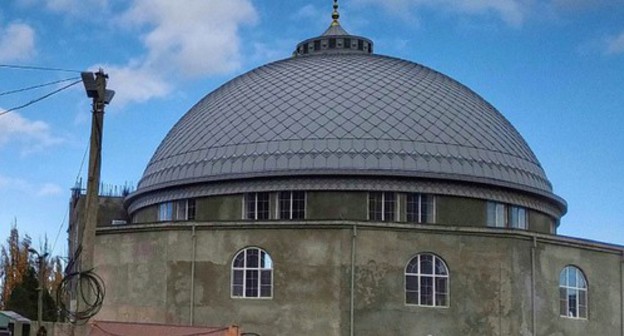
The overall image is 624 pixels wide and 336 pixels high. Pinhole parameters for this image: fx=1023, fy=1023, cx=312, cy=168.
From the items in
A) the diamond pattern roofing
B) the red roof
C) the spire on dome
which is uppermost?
the spire on dome

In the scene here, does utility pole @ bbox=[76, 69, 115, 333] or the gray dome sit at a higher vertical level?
the gray dome

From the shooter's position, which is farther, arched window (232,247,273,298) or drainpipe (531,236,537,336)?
drainpipe (531,236,537,336)

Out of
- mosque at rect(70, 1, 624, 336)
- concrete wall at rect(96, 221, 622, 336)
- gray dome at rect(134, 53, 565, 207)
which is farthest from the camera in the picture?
gray dome at rect(134, 53, 565, 207)

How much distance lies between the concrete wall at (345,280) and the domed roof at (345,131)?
3.97 metres

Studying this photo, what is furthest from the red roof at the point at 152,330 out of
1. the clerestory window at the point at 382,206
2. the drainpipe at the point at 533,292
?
the drainpipe at the point at 533,292

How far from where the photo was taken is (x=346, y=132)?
37.8m

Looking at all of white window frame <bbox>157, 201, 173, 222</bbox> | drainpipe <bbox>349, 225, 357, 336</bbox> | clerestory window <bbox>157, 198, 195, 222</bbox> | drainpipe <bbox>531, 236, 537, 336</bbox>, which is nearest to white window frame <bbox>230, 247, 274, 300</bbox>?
drainpipe <bbox>349, 225, 357, 336</bbox>

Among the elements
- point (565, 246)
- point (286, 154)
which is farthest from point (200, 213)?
point (565, 246)

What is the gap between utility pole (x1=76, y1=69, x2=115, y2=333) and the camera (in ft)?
62.5

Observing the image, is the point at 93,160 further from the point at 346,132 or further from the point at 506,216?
the point at 506,216

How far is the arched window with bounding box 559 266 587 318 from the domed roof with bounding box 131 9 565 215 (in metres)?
4.67

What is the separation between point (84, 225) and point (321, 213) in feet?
58.9

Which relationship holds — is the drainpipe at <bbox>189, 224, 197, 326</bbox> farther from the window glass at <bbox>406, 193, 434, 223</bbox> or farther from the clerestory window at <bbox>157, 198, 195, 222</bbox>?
the window glass at <bbox>406, 193, 434, 223</bbox>

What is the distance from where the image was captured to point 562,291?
34.8 meters
